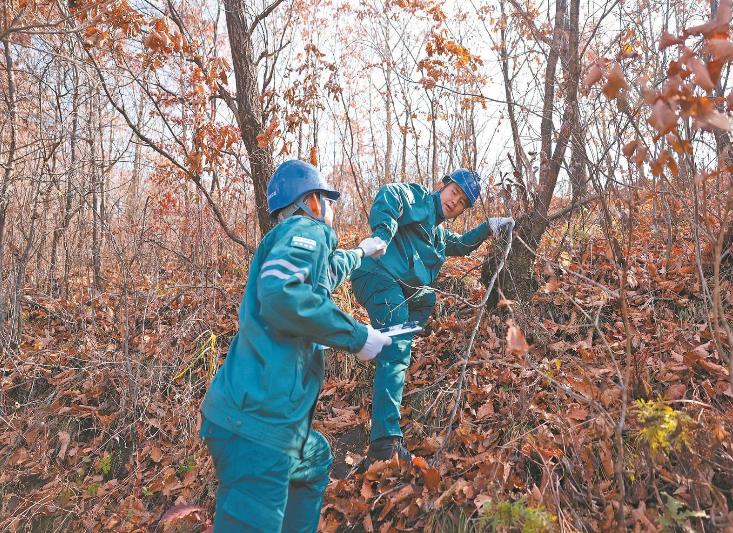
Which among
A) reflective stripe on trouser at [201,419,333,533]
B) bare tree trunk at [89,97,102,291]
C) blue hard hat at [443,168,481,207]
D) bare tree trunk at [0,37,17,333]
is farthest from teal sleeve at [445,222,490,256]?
bare tree trunk at [0,37,17,333]

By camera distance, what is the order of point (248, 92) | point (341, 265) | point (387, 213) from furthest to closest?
point (248, 92) → point (387, 213) → point (341, 265)

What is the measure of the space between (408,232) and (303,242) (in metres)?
1.63

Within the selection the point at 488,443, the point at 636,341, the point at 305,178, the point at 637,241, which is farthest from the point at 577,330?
the point at 305,178

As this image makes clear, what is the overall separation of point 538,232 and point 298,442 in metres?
2.83

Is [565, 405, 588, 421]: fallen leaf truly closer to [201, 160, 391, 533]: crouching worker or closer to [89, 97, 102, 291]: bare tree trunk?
[201, 160, 391, 533]: crouching worker

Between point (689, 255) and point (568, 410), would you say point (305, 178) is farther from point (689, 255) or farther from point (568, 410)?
point (689, 255)

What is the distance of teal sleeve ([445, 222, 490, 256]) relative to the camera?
4.23 metres

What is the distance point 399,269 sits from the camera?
3727mm

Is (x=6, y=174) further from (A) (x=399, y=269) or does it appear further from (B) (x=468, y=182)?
(B) (x=468, y=182)

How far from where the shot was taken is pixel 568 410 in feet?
11.1

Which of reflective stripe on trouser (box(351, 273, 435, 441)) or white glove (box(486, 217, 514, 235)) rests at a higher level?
white glove (box(486, 217, 514, 235))

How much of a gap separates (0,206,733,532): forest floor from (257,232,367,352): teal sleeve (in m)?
0.77

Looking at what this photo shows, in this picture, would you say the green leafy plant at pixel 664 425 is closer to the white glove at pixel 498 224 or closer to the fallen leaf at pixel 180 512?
the white glove at pixel 498 224

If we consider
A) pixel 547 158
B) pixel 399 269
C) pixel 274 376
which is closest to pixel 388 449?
pixel 399 269
